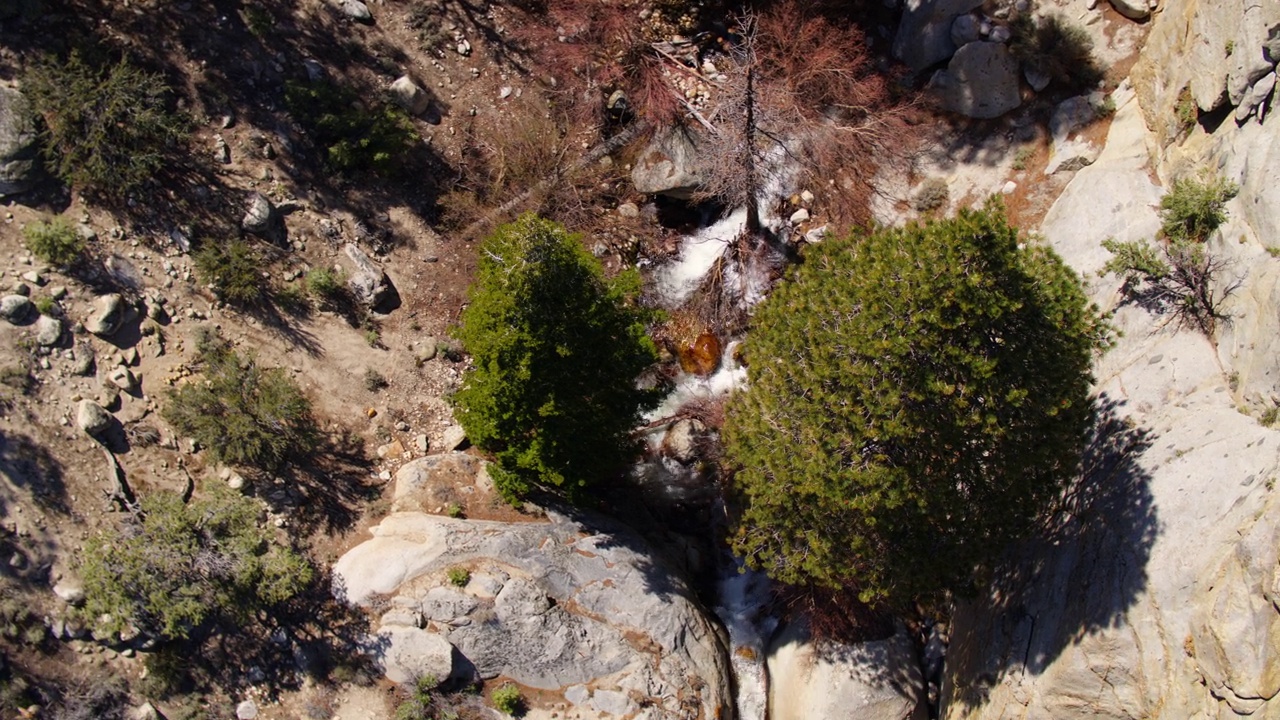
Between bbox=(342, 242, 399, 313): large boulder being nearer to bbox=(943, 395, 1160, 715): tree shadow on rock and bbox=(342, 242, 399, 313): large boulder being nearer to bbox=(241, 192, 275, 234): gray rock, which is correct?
bbox=(241, 192, 275, 234): gray rock

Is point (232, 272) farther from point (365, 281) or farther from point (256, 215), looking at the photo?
point (365, 281)

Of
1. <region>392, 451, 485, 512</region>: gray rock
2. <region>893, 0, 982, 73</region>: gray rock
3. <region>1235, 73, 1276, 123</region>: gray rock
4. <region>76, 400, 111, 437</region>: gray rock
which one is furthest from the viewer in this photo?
<region>893, 0, 982, 73</region>: gray rock

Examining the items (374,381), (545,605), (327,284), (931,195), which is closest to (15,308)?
(327,284)

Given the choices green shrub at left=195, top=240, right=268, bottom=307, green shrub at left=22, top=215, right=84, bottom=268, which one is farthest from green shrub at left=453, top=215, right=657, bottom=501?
green shrub at left=22, top=215, right=84, bottom=268

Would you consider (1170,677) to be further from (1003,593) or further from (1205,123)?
(1205,123)

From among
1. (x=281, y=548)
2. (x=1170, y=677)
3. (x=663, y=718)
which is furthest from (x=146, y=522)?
(x=1170, y=677)

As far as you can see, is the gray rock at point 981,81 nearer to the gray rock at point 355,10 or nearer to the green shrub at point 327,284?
the gray rock at point 355,10

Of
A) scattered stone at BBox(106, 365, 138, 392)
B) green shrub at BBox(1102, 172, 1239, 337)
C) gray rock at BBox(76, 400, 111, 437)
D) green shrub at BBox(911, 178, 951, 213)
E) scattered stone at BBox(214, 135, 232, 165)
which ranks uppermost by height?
green shrub at BBox(1102, 172, 1239, 337)

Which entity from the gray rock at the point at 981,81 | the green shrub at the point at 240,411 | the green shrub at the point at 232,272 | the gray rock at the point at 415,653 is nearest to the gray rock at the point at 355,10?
the green shrub at the point at 232,272
